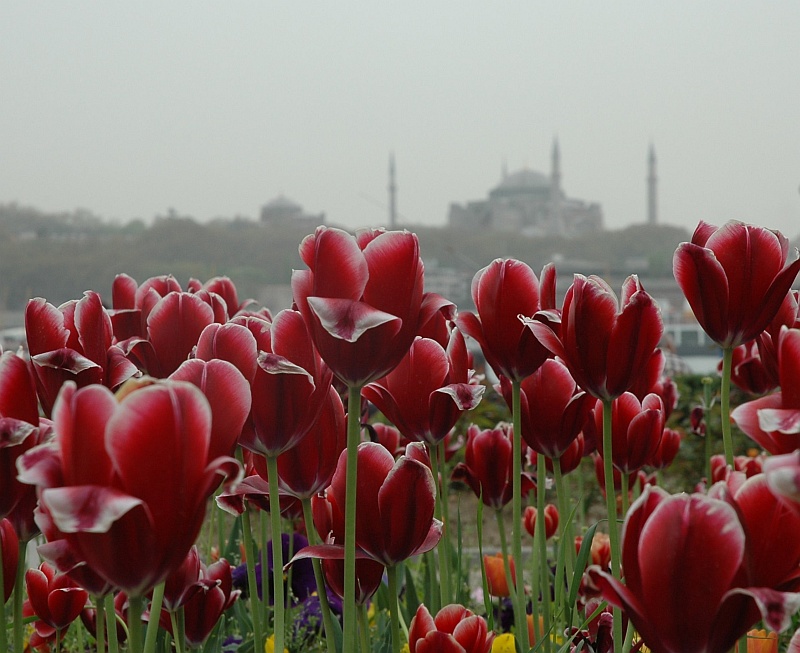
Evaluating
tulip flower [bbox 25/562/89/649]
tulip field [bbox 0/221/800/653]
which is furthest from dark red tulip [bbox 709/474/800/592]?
tulip flower [bbox 25/562/89/649]

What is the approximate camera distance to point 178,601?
907 millimetres

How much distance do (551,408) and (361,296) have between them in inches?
15.1

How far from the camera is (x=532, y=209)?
6334cm

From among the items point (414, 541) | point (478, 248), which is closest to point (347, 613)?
point (414, 541)

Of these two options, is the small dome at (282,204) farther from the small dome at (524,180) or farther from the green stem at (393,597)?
the green stem at (393,597)

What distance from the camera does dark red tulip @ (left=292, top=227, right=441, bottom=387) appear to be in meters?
0.60

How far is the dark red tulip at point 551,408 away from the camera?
94 cm

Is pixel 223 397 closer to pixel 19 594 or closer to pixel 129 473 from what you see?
pixel 129 473

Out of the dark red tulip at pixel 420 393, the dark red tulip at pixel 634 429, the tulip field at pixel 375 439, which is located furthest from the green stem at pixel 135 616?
the dark red tulip at pixel 634 429

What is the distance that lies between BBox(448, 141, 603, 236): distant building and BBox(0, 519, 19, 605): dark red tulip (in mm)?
57950

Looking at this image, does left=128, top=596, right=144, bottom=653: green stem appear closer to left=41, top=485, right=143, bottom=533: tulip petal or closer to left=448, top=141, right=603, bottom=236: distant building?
left=41, top=485, right=143, bottom=533: tulip petal

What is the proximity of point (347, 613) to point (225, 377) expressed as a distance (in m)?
0.21

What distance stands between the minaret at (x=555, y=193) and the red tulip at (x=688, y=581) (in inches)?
2343

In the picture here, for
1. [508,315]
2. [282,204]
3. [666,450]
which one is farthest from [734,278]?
[282,204]
